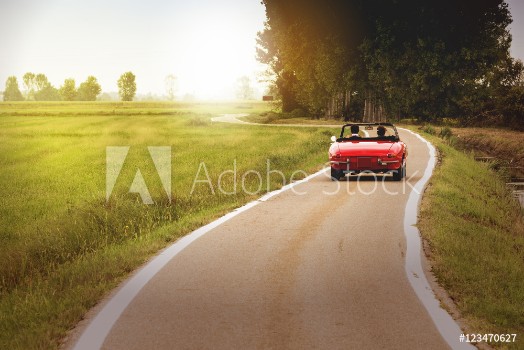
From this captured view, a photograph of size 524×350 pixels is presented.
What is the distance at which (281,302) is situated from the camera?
5637 millimetres

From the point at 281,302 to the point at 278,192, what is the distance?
7.86 m

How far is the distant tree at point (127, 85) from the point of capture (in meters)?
188

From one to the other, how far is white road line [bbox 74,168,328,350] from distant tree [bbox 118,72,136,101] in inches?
7301

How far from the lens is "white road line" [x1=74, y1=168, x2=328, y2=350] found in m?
4.75

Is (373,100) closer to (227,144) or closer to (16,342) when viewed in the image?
(227,144)

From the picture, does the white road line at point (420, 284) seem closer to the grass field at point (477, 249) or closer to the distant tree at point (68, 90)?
the grass field at point (477, 249)

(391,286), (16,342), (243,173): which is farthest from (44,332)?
(243,173)

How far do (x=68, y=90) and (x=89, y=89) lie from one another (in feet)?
21.9
